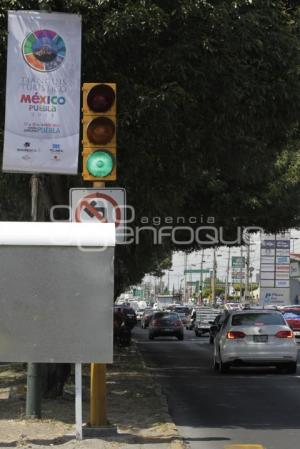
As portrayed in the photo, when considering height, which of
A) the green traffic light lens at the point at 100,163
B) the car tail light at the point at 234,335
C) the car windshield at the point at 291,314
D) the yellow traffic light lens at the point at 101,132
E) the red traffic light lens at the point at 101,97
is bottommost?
the car windshield at the point at 291,314

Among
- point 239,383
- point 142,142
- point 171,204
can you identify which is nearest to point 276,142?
point 171,204

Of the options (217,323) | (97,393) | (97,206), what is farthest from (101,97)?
(217,323)

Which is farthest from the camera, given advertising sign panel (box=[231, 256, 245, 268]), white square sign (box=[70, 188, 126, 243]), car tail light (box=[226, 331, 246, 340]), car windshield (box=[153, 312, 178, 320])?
advertising sign panel (box=[231, 256, 245, 268])

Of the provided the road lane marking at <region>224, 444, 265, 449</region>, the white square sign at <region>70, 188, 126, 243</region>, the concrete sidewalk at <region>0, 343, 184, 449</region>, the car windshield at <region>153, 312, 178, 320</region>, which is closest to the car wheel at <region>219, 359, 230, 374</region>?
the concrete sidewalk at <region>0, 343, 184, 449</region>

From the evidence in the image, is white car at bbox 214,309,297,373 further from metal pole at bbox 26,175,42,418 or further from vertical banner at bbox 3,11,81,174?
vertical banner at bbox 3,11,81,174

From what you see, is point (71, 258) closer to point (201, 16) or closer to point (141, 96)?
point (141, 96)

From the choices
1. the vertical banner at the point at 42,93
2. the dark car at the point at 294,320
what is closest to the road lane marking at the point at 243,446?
the vertical banner at the point at 42,93

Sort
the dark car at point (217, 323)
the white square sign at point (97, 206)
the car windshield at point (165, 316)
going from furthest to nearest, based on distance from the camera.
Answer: the car windshield at point (165, 316) < the dark car at point (217, 323) < the white square sign at point (97, 206)

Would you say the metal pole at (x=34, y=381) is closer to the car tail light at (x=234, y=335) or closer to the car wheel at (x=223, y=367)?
the car tail light at (x=234, y=335)

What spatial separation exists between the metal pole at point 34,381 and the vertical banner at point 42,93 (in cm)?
49

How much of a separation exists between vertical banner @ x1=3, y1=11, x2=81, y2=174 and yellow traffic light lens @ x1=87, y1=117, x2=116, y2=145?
342 mm

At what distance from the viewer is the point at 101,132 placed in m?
8.88

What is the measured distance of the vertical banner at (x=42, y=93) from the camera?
29.5ft

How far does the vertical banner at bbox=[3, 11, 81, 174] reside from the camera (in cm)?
899
